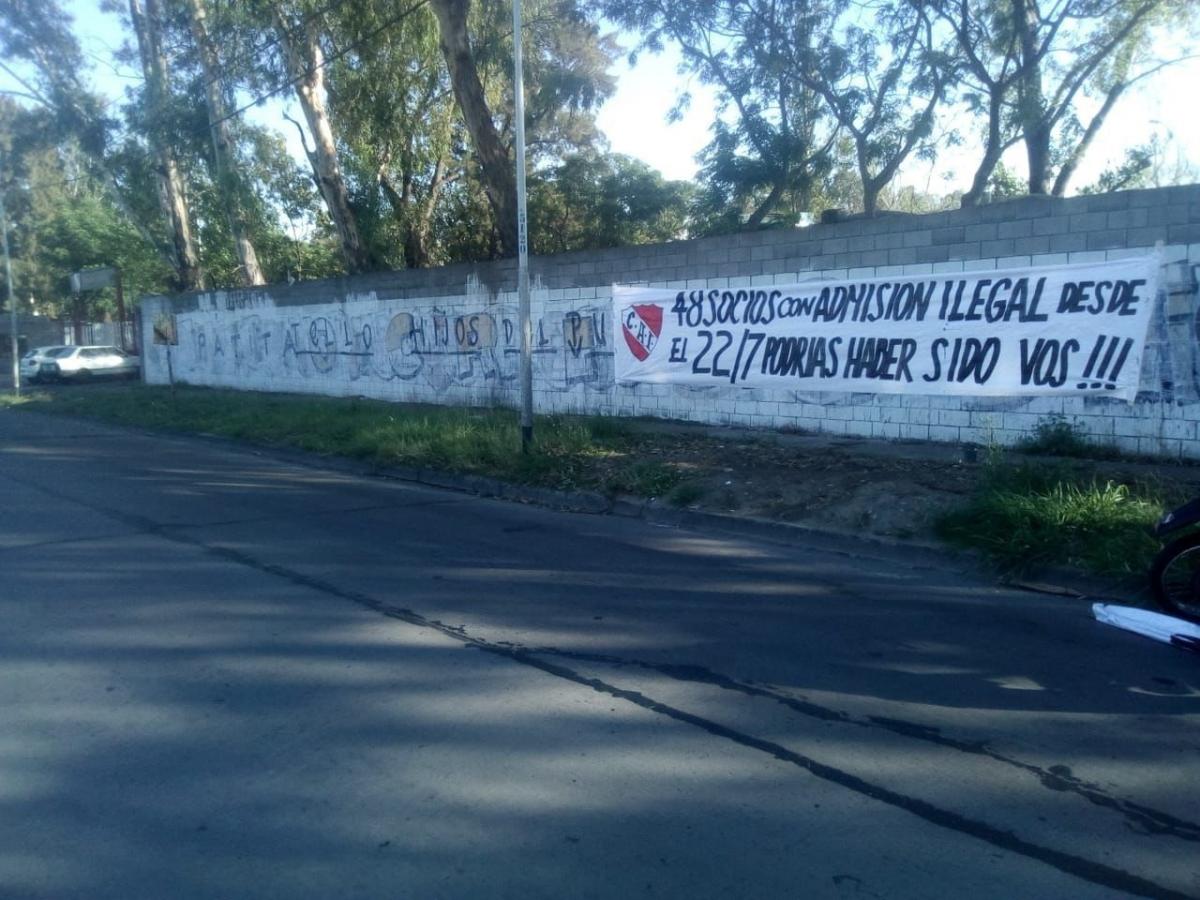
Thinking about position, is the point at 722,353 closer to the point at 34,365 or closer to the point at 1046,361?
the point at 1046,361

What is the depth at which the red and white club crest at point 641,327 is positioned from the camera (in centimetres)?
1517

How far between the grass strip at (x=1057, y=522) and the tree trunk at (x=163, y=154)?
941 inches

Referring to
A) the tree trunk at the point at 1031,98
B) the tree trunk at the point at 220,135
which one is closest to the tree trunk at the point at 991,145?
the tree trunk at the point at 1031,98

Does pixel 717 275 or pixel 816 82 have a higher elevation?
pixel 816 82

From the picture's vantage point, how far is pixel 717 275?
47.6ft

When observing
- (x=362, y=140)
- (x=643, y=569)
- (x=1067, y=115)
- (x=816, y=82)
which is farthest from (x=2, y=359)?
(x=643, y=569)

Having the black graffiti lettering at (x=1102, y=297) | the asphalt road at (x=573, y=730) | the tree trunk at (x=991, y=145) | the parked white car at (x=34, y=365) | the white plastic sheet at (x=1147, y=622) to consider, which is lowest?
the asphalt road at (x=573, y=730)

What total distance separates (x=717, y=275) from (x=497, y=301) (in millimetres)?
4910

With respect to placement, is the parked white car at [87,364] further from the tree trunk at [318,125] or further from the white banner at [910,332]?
the white banner at [910,332]

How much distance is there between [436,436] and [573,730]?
381 inches

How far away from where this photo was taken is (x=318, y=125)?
22.5m

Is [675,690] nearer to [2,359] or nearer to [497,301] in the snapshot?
[497,301]

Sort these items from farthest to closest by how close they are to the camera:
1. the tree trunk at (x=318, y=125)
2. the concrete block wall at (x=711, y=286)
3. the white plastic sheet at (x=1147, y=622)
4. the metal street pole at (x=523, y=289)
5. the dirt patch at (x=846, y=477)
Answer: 1. the tree trunk at (x=318, y=125)
2. the metal street pole at (x=523, y=289)
3. the concrete block wall at (x=711, y=286)
4. the dirt patch at (x=846, y=477)
5. the white plastic sheet at (x=1147, y=622)

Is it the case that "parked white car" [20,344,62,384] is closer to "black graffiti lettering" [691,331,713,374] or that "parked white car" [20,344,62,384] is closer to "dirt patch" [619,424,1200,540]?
"black graffiti lettering" [691,331,713,374]
